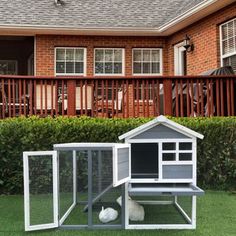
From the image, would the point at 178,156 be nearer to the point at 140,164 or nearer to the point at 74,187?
the point at 140,164

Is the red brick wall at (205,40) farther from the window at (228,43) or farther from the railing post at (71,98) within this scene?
the railing post at (71,98)

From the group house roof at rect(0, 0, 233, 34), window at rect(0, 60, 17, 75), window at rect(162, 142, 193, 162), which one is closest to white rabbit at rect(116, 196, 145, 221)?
window at rect(162, 142, 193, 162)

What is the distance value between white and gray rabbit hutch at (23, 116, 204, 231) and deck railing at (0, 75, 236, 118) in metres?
2.59

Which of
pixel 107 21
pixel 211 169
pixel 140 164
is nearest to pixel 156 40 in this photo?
pixel 107 21

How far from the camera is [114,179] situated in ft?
15.7

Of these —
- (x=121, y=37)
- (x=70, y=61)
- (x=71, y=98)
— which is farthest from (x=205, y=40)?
(x=71, y=98)

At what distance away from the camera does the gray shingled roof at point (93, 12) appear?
12484 millimetres

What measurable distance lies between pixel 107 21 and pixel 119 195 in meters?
8.26

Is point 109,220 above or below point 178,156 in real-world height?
below

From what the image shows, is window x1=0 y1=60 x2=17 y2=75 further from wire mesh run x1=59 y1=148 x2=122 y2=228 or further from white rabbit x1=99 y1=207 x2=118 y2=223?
white rabbit x1=99 y1=207 x2=118 y2=223

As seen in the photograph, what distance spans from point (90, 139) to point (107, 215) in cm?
207

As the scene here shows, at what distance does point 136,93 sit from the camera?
8125 millimetres

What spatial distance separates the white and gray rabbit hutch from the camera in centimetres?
512

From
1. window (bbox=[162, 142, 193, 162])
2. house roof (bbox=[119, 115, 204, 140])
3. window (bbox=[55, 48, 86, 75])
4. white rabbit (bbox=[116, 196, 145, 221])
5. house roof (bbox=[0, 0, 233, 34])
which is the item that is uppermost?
house roof (bbox=[0, 0, 233, 34])
